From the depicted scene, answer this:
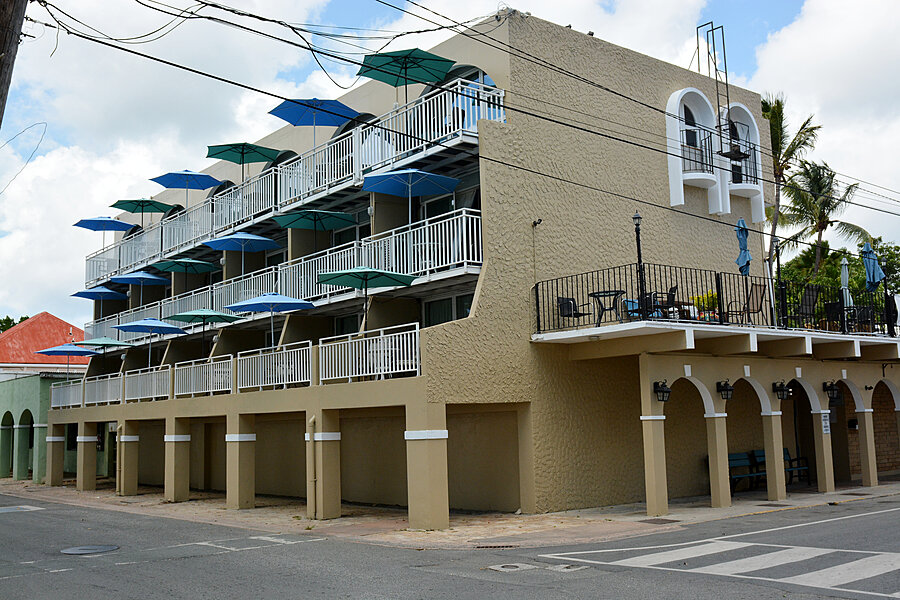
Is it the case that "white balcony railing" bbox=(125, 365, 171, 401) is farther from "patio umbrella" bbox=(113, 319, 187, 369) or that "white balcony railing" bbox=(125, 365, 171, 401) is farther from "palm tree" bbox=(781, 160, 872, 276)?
"palm tree" bbox=(781, 160, 872, 276)

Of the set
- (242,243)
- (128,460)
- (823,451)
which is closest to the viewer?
(823,451)

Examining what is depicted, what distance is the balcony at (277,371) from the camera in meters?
17.0

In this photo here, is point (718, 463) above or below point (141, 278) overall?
below

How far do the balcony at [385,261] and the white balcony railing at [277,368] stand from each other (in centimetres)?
182

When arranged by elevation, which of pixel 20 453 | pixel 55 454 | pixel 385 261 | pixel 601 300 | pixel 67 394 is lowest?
pixel 20 453

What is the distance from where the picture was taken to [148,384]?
84.8 feet

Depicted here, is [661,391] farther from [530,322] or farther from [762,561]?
[762,561]

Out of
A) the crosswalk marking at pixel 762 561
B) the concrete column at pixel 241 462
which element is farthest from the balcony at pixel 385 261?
the crosswalk marking at pixel 762 561

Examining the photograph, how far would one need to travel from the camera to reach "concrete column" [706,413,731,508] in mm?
17844

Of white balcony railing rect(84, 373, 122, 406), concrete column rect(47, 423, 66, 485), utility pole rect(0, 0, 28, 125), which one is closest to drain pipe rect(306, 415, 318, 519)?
white balcony railing rect(84, 373, 122, 406)

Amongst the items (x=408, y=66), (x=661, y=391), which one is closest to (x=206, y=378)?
(x=408, y=66)

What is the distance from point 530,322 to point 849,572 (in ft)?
30.4

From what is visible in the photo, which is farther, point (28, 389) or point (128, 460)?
point (28, 389)

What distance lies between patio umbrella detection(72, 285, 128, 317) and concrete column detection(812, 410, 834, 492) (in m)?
25.6
